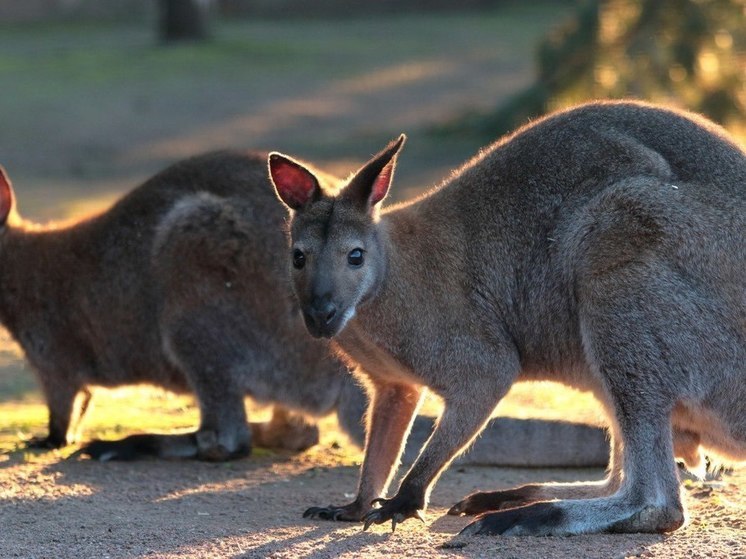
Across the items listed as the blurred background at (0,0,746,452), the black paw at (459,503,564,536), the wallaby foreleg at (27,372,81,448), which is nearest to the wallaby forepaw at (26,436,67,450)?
the wallaby foreleg at (27,372,81,448)

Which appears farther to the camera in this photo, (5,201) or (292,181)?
(5,201)

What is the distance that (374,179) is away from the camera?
196 inches

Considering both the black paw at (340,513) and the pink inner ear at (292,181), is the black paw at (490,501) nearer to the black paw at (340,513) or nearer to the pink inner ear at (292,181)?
the black paw at (340,513)

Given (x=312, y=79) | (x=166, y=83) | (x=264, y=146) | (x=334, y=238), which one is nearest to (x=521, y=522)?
(x=334, y=238)

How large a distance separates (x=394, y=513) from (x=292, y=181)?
4.24ft

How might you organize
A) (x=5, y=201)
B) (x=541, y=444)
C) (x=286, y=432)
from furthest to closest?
1. (x=5, y=201)
2. (x=286, y=432)
3. (x=541, y=444)

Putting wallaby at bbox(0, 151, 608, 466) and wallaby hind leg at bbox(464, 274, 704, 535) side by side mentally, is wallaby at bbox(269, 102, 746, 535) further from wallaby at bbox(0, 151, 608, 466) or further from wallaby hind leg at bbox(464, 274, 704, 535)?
wallaby at bbox(0, 151, 608, 466)

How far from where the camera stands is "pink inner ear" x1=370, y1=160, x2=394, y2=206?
5.02 m

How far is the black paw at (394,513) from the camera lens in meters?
4.82

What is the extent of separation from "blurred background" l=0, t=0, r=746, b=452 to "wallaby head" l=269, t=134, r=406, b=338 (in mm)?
2086

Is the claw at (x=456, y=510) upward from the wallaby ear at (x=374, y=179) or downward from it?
downward

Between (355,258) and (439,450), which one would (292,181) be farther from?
(439,450)

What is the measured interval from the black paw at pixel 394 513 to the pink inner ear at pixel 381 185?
1.11 meters

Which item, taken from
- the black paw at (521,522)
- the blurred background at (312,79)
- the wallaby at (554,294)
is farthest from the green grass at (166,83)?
the black paw at (521,522)
